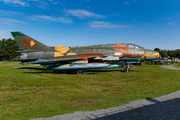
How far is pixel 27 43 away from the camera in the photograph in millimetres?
17922

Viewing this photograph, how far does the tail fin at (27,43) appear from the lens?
17672 millimetres

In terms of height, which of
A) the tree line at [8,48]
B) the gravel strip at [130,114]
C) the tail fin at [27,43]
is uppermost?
the tree line at [8,48]

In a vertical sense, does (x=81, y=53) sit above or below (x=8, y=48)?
below

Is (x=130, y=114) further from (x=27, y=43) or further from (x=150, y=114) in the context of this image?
(x=27, y=43)

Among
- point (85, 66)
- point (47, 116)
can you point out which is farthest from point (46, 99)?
point (85, 66)

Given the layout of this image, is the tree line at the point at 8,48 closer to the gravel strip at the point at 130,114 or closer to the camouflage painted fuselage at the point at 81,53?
the camouflage painted fuselage at the point at 81,53

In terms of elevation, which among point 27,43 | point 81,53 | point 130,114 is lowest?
point 130,114

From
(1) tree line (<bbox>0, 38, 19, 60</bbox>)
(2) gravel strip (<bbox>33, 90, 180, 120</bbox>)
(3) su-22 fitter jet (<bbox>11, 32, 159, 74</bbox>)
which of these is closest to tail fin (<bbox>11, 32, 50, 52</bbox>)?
(3) su-22 fitter jet (<bbox>11, 32, 159, 74</bbox>)

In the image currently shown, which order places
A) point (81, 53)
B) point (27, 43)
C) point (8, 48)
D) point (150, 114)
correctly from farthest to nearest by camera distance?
point (8, 48)
point (27, 43)
point (81, 53)
point (150, 114)

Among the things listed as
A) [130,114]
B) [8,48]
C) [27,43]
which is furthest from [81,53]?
[8,48]

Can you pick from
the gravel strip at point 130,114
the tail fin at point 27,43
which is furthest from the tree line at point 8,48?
the gravel strip at point 130,114

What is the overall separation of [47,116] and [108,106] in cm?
266

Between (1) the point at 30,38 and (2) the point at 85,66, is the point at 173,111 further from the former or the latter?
(1) the point at 30,38

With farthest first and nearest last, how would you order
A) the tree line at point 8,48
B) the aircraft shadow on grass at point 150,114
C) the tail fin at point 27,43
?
the tree line at point 8,48 → the tail fin at point 27,43 → the aircraft shadow on grass at point 150,114
